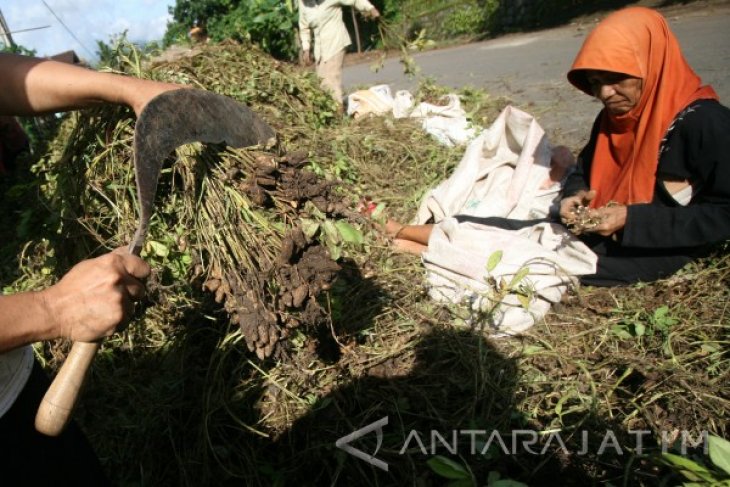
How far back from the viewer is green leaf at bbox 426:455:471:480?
3.12 ft

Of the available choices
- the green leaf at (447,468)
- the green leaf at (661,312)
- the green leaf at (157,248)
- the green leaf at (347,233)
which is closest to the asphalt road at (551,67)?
the green leaf at (661,312)

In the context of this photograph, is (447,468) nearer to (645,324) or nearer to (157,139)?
(157,139)

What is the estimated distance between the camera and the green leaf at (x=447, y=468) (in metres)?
0.95

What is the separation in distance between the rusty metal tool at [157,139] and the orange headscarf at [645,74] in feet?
5.32

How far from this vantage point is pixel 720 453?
81 cm

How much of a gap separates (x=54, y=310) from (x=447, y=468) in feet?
3.21

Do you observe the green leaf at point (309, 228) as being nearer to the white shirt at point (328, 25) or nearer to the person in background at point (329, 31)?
the person in background at point (329, 31)

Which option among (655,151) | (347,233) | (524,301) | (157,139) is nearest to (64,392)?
(157,139)

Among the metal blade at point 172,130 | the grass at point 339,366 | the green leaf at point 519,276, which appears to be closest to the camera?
the metal blade at point 172,130

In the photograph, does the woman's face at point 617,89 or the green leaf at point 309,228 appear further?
the woman's face at point 617,89

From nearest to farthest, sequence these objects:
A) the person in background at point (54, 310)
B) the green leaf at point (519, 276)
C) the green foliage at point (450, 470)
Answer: the green foliage at point (450, 470)
the person in background at point (54, 310)
the green leaf at point (519, 276)

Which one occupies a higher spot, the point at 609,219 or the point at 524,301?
the point at 609,219

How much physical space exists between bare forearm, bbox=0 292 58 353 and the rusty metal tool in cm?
8

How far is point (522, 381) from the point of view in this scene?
6.45 feet
